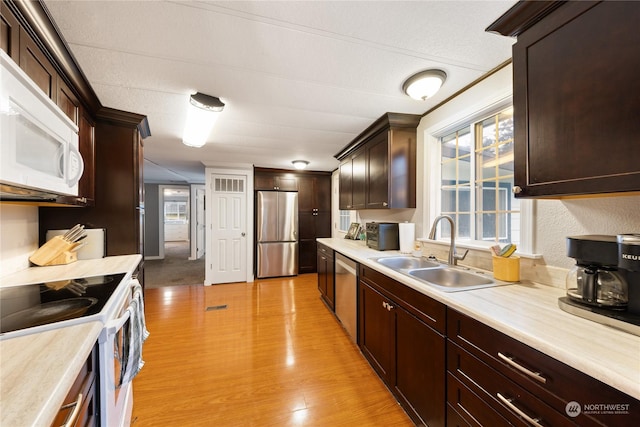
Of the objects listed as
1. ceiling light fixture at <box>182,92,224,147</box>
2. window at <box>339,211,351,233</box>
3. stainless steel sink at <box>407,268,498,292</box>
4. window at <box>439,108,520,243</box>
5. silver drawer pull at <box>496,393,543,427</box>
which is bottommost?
silver drawer pull at <box>496,393,543,427</box>

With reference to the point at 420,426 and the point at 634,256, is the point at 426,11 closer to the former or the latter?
the point at 634,256

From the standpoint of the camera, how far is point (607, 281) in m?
0.88

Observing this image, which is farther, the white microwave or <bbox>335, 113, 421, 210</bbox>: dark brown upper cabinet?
<bbox>335, 113, 421, 210</bbox>: dark brown upper cabinet

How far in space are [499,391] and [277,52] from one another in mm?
1956

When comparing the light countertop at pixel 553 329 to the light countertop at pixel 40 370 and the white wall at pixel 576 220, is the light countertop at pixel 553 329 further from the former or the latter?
the light countertop at pixel 40 370

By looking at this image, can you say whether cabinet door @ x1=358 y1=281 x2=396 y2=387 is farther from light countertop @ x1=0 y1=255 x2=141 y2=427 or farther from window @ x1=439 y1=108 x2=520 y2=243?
light countertop @ x1=0 y1=255 x2=141 y2=427

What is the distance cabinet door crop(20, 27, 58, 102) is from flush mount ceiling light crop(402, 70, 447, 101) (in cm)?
210

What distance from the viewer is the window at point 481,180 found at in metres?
1.60

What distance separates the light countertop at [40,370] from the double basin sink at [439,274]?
4.81 feet

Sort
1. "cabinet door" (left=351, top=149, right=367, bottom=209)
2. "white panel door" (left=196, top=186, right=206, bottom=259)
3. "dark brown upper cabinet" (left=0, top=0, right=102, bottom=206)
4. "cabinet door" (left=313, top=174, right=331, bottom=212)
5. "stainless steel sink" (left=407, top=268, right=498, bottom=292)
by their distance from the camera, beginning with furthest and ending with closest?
1. "white panel door" (left=196, top=186, right=206, bottom=259)
2. "cabinet door" (left=313, top=174, right=331, bottom=212)
3. "cabinet door" (left=351, top=149, right=367, bottom=209)
4. "stainless steel sink" (left=407, top=268, right=498, bottom=292)
5. "dark brown upper cabinet" (left=0, top=0, right=102, bottom=206)

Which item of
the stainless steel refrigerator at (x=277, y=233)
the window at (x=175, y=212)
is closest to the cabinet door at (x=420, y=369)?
the stainless steel refrigerator at (x=277, y=233)

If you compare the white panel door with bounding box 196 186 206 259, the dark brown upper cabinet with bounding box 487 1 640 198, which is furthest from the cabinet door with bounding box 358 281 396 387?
the white panel door with bounding box 196 186 206 259

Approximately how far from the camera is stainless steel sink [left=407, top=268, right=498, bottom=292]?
1.47 meters

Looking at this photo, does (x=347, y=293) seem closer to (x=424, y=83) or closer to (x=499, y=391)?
(x=499, y=391)
